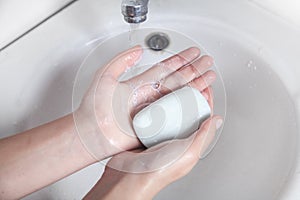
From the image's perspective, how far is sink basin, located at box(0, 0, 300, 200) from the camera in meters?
0.60

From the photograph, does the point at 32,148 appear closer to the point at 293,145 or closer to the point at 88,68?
the point at 88,68

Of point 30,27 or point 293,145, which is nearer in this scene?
point 293,145

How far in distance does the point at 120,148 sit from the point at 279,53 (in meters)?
0.25

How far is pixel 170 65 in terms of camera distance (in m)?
0.67

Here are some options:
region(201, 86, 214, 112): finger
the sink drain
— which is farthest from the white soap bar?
the sink drain

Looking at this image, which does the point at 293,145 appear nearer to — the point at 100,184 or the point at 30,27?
the point at 100,184

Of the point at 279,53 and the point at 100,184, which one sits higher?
the point at 279,53

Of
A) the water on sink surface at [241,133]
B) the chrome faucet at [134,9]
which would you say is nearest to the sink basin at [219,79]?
the water on sink surface at [241,133]

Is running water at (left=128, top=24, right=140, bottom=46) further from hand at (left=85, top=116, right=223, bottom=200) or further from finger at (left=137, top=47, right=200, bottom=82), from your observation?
hand at (left=85, top=116, right=223, bottom=200)

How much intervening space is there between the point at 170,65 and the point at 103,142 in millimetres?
145

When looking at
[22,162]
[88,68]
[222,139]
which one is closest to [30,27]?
[88,68]

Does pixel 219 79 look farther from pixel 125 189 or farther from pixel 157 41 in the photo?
pixel 125 189

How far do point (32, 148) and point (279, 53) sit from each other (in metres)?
0.35

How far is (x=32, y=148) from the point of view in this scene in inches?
23.7
